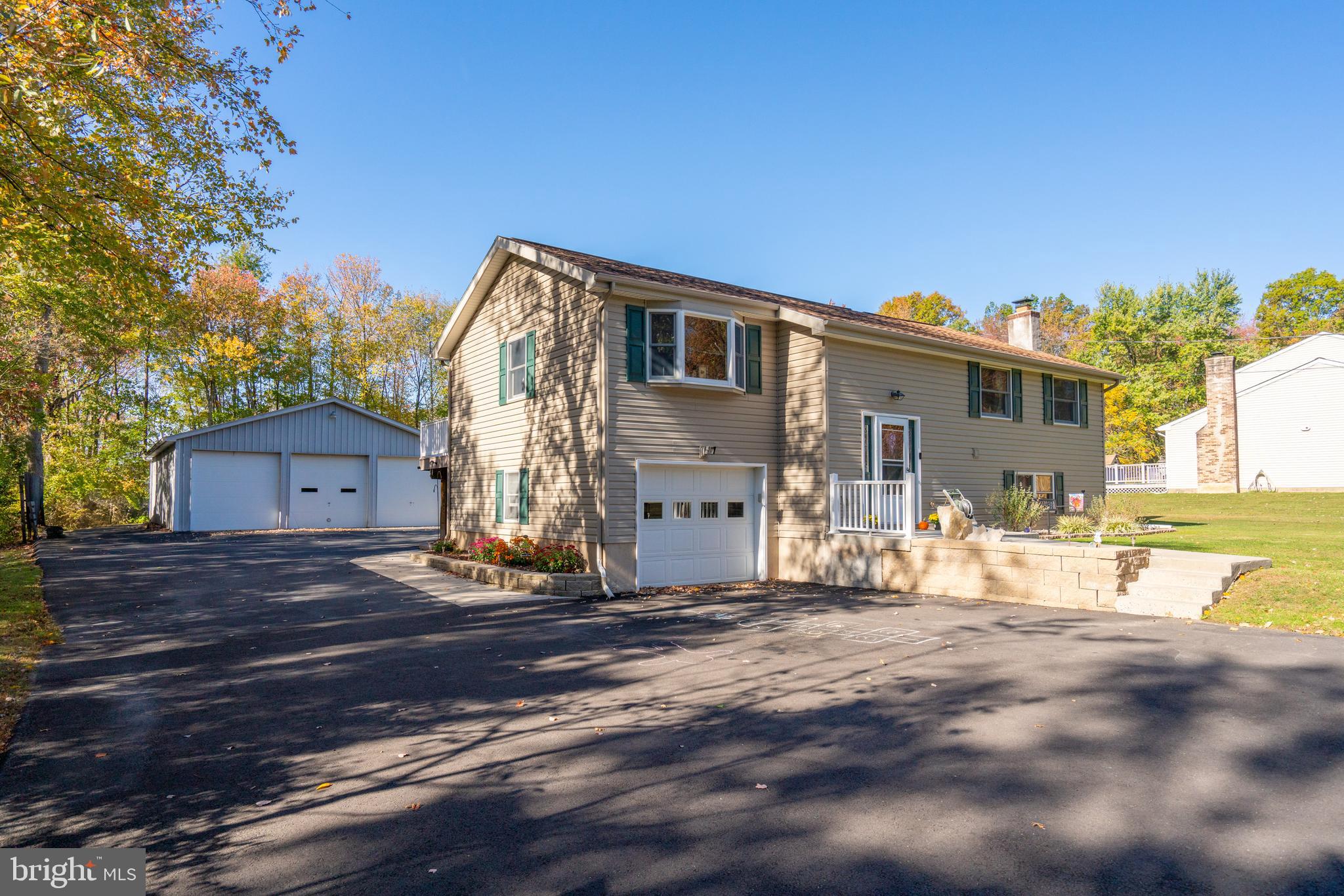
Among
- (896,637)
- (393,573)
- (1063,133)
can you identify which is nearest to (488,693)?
(896,637)

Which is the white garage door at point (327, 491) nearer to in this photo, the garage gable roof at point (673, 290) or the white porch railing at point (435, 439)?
the white porch railing at point (435, 439)

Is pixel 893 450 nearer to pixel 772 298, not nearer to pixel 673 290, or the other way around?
pixel 772 298

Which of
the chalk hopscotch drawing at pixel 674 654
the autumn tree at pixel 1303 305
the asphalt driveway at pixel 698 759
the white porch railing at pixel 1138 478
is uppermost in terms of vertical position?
the autumn tree at pixel 1303 305

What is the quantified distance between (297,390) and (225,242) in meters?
30.2

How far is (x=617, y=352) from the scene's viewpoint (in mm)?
12555

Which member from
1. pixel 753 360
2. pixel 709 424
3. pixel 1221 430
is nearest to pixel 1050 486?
pixel 753 360

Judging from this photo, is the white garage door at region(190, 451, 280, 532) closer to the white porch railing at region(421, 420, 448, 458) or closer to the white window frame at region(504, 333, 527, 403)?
the white porch railing at region(421, 420, 448, 458)

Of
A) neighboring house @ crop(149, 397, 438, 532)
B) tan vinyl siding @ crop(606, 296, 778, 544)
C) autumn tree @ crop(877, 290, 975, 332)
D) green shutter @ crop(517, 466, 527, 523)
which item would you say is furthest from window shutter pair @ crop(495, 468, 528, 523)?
autumn tree @ crop(877, 290, 975, 332)

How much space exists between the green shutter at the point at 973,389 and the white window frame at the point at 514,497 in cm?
1003

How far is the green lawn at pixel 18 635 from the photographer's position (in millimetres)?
5910

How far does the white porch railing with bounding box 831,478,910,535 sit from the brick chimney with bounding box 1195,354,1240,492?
25415 millimetres

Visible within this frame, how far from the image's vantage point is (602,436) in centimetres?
1230

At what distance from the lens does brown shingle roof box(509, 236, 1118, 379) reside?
13.4 metres

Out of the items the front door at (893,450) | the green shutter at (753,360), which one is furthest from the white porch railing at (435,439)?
the front door at (893,450)
